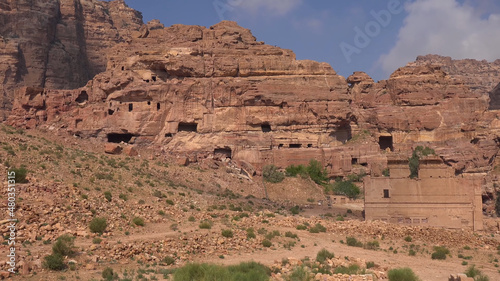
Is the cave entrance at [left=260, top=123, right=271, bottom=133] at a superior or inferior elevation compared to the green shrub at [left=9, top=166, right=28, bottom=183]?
superior

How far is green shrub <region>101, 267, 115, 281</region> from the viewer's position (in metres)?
16.6

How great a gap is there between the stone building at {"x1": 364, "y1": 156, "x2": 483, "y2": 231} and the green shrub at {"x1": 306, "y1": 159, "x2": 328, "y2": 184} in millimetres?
17622

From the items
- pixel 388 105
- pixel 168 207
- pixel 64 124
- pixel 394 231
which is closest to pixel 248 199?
pixel 168 207

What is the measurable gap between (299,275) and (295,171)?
30.7 meters

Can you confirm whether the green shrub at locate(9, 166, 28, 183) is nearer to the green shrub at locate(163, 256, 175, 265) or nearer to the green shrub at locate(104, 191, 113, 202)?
the green shrub at locate(104, 191, 113, 202)

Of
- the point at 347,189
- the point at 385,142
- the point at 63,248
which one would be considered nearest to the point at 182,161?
the point at 347,189

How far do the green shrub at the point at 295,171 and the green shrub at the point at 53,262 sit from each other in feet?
104

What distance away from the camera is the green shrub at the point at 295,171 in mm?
47425

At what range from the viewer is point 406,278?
17719mm

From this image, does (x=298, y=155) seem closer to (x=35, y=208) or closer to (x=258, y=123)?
(x=258, y=123)

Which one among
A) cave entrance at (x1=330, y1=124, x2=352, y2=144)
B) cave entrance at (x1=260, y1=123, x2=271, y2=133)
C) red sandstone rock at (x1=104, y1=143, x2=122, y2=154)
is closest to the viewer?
red sandstone rock at (x1=104, y1=143, x2=122, y2=154)

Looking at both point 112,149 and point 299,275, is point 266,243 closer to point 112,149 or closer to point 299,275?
point 299,275

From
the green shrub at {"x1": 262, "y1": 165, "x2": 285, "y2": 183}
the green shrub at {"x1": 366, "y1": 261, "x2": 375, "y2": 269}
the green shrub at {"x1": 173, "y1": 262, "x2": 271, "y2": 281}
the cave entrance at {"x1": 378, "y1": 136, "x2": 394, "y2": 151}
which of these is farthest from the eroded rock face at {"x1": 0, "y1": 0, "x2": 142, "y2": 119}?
the green shrub at {"x1": 173, "y1": 262, "x2": 271, "y2": 281}

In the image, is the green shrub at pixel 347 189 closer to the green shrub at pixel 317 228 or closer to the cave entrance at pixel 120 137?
the green shrub at pixel 317 228
